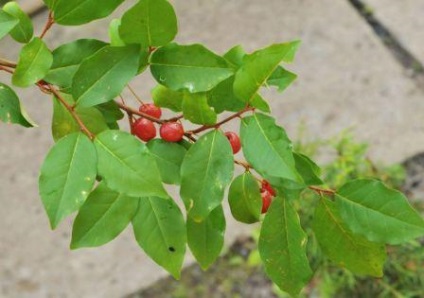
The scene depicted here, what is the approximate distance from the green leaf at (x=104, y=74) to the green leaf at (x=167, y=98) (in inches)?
4.7

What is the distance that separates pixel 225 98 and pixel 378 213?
0.80 feet

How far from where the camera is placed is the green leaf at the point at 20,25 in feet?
3.02

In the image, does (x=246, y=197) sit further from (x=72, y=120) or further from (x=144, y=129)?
(x=72, y=120)

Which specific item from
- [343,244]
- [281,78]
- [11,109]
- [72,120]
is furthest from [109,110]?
[343,244]

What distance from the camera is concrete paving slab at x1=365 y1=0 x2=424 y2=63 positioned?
→ 2.67 meters

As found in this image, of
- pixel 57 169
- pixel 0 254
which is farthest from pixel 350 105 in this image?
pixel 57 169

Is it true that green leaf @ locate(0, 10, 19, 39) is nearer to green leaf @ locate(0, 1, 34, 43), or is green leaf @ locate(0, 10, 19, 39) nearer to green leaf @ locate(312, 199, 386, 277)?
green leaf @ locate(0, 1, 34, 43)

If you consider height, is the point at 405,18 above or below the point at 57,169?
below

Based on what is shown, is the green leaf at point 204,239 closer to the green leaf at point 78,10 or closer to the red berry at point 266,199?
the red berry at point 266,199

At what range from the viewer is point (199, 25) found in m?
2.88

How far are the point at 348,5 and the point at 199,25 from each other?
63 centimetres

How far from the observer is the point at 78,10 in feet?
2.89

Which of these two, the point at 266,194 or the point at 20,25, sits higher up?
the point at 20,25

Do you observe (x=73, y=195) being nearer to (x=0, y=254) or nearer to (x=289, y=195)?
(x=289, y=195)
